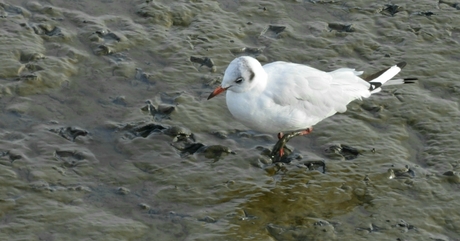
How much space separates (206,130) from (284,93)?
106cm

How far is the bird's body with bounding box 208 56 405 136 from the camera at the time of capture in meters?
7.48

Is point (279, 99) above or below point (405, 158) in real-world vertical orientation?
above

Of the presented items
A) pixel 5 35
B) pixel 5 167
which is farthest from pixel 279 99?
pixel 5 35

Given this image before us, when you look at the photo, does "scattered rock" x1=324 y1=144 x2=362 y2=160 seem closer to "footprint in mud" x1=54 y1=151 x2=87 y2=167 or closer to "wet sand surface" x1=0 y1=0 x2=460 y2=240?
"wet sand surface" x1=0 y1=0 x2=460 y2=240

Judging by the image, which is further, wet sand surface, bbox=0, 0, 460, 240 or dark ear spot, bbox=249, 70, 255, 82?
dark ear spot, bbox=249, 70, 255, 82

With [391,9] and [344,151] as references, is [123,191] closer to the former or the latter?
[344,151]

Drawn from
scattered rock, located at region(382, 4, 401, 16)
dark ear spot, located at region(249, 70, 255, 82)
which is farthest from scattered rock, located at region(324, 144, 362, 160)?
scattered rock, located at region(382, 4, 401, 16)

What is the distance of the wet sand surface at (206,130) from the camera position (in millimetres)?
6918

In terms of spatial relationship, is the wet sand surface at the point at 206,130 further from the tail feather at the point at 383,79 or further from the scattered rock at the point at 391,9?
the tail feather at the point at 383,79

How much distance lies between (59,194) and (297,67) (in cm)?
278

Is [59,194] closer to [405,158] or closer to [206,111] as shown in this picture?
[206,111]

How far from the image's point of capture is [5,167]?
284 inches

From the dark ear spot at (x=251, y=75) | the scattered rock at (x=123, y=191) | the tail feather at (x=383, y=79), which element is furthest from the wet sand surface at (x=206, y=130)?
the dark ear spot at (x=251, y=75)

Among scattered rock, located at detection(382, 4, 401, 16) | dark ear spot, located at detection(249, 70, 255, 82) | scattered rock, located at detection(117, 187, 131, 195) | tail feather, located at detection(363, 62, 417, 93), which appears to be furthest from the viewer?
scattered rock, located at detection(382, 4, 401, 16)
